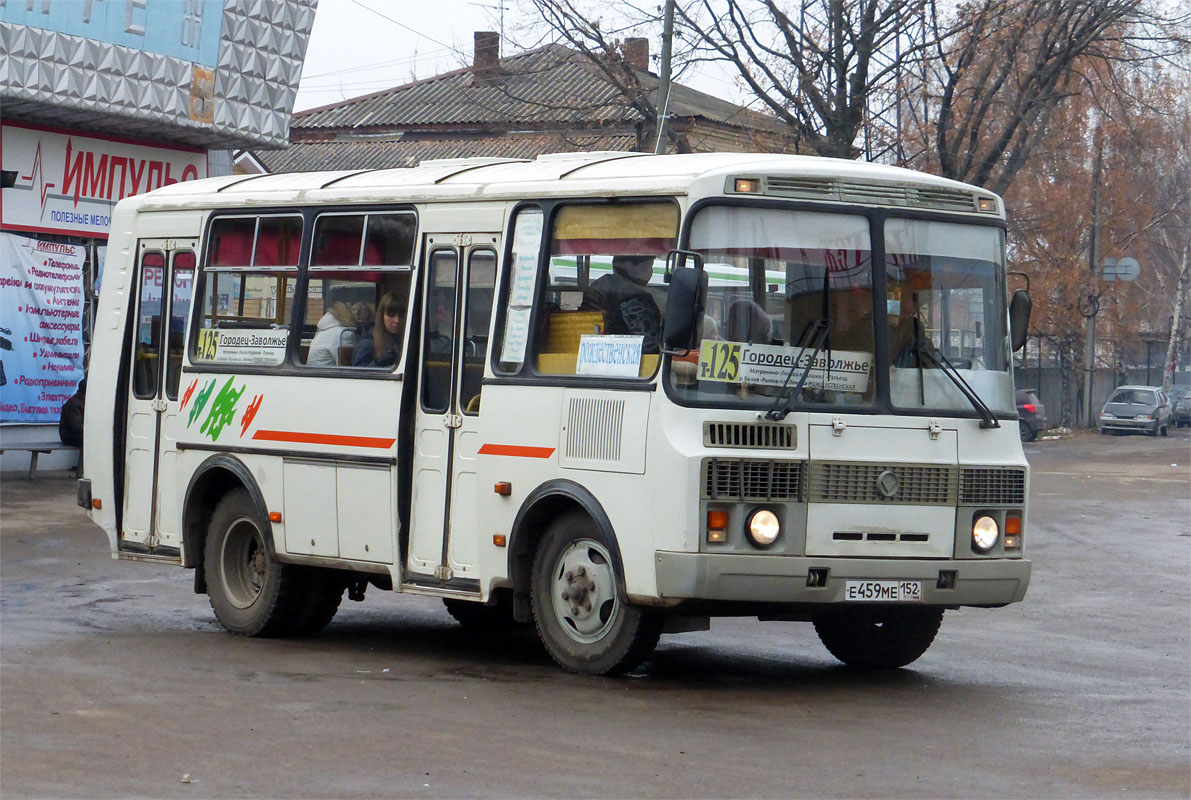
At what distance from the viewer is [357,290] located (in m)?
10.9

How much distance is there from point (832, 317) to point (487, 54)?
38.2 meters

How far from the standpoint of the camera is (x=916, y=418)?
930 centimetres

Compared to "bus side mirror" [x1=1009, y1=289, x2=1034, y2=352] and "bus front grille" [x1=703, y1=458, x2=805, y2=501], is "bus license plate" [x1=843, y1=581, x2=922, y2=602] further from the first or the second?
"bus side mirror" [x1=1009, y1=289, x2=1034, y2=352]

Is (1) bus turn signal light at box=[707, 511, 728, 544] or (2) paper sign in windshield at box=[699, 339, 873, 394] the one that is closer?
(1) bus turn signal light at box=[707, 511, 728, 544]

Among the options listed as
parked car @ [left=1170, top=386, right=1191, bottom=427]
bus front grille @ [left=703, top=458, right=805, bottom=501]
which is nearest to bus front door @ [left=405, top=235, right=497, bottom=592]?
bus front grille @ [left=703, top=458, right=805, bottom=501]

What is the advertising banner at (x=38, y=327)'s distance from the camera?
74.2 ft

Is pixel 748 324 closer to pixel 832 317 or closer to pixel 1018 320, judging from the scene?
pixel 832 317

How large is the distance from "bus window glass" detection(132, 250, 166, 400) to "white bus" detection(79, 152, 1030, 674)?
3.00ft

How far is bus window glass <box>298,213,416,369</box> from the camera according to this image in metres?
10.6

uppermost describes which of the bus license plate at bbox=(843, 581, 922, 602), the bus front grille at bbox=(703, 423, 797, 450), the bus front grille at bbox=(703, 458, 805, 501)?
the bus front grille at bbox=(703, 423, 797, 450)

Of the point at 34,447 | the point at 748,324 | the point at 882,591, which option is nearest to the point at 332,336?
the point at 748,324

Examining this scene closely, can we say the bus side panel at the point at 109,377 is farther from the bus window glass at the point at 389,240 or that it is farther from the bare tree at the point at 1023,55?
the bare tree at the point at 1023,55

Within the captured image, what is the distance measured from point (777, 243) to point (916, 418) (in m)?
1.14

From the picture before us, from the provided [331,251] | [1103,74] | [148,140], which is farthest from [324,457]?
[1103,74]
